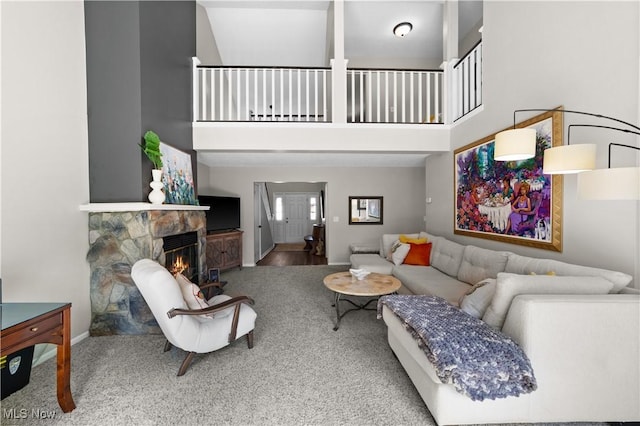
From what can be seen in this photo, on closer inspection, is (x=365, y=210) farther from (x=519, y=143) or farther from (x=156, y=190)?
(x=156, y=190)

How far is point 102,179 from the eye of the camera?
2.75 metres

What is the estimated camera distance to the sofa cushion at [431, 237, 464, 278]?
336 cm

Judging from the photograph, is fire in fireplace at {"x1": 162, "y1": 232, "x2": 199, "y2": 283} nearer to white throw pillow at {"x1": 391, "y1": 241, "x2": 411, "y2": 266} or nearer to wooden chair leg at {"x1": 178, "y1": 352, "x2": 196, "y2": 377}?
wooden chair leg at {"x1": 178, "y1": 352, "x2": 196, "y2": 377}

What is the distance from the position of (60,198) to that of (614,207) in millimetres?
4651

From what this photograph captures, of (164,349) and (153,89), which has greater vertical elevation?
(153,89)

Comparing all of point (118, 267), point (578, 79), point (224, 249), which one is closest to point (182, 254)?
point (118, 267)

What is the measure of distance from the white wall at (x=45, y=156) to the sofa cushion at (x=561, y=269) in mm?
4259

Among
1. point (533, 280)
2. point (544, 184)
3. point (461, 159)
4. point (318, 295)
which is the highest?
point (461, 159)

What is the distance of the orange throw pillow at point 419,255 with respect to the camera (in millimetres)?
3959

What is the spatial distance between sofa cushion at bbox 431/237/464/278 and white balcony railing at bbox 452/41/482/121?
6.19 feet

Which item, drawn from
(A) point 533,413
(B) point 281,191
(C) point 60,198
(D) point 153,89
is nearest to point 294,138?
(D) point 153,89

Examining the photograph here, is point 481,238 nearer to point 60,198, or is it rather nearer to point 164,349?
point 164,349

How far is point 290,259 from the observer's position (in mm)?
6789

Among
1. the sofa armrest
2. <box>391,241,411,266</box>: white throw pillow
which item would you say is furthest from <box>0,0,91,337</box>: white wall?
<box>391,241,411,266</box>: white throw pillow
